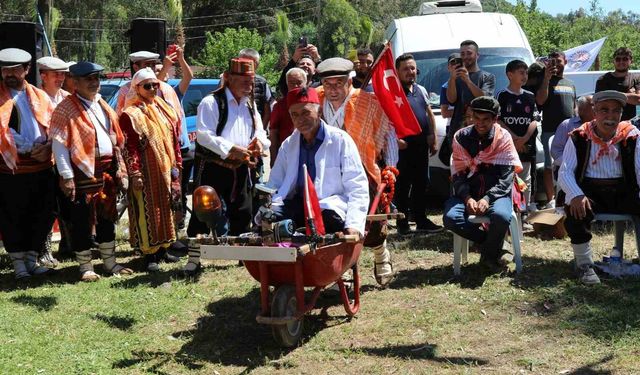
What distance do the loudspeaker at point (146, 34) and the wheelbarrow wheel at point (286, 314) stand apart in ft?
23.8

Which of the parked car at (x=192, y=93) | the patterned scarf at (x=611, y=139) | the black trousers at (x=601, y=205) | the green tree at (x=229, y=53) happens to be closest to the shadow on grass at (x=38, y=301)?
the black trousers at (x=601, y=205)

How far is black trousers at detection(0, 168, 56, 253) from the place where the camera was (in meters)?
7.86

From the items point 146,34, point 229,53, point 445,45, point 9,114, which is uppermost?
point 229,53

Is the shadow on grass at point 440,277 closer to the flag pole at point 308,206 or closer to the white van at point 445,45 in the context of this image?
the flag pole at point 308,206

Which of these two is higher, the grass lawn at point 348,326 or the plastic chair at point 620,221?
the plastic chair at point 620,221

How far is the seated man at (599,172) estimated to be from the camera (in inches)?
275

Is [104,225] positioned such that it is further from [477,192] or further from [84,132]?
[477,192]

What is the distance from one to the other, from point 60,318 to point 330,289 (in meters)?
2.19

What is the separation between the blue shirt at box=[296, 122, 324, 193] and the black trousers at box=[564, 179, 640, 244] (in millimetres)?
2416

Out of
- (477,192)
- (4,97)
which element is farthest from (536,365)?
(4,97)

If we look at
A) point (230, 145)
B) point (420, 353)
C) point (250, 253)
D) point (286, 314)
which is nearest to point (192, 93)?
point (230, 145)

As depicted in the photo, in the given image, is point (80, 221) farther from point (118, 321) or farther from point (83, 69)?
point (118, 321)

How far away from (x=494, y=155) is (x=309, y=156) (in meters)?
2.09

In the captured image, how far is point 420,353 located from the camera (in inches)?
216
